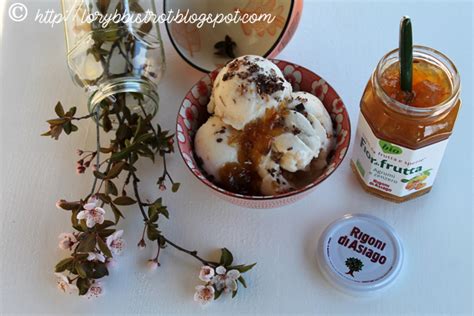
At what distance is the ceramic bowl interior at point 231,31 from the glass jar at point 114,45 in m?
0.05

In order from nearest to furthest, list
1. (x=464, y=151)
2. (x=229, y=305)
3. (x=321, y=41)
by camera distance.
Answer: (x=229, y=305) < (x=464, y=151) < (x=321, y=41)

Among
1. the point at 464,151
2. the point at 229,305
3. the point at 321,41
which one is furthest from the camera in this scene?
the point at 321,41

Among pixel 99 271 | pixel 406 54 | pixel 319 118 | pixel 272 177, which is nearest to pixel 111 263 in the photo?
pixel 99 271

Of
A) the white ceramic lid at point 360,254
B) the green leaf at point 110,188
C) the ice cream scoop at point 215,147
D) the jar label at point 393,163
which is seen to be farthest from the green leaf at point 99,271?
the jar label at point 393,163

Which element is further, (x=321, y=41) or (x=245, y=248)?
(x=321, y=41)

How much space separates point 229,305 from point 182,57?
1.47 ft

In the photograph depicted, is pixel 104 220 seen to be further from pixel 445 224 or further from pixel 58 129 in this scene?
pixel 445 224

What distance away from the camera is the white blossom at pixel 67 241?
2.77 feet

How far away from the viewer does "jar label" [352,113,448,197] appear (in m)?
0.78

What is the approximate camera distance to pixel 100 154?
3.15 feet

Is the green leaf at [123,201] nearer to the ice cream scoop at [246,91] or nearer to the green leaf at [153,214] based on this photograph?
the green leaf at [153,214]

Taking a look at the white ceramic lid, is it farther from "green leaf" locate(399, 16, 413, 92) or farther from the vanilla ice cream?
"green leaf" locate(399, 16, 413, 92)

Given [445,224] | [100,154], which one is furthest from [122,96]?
[445,224]

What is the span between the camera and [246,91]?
31.7 inches
